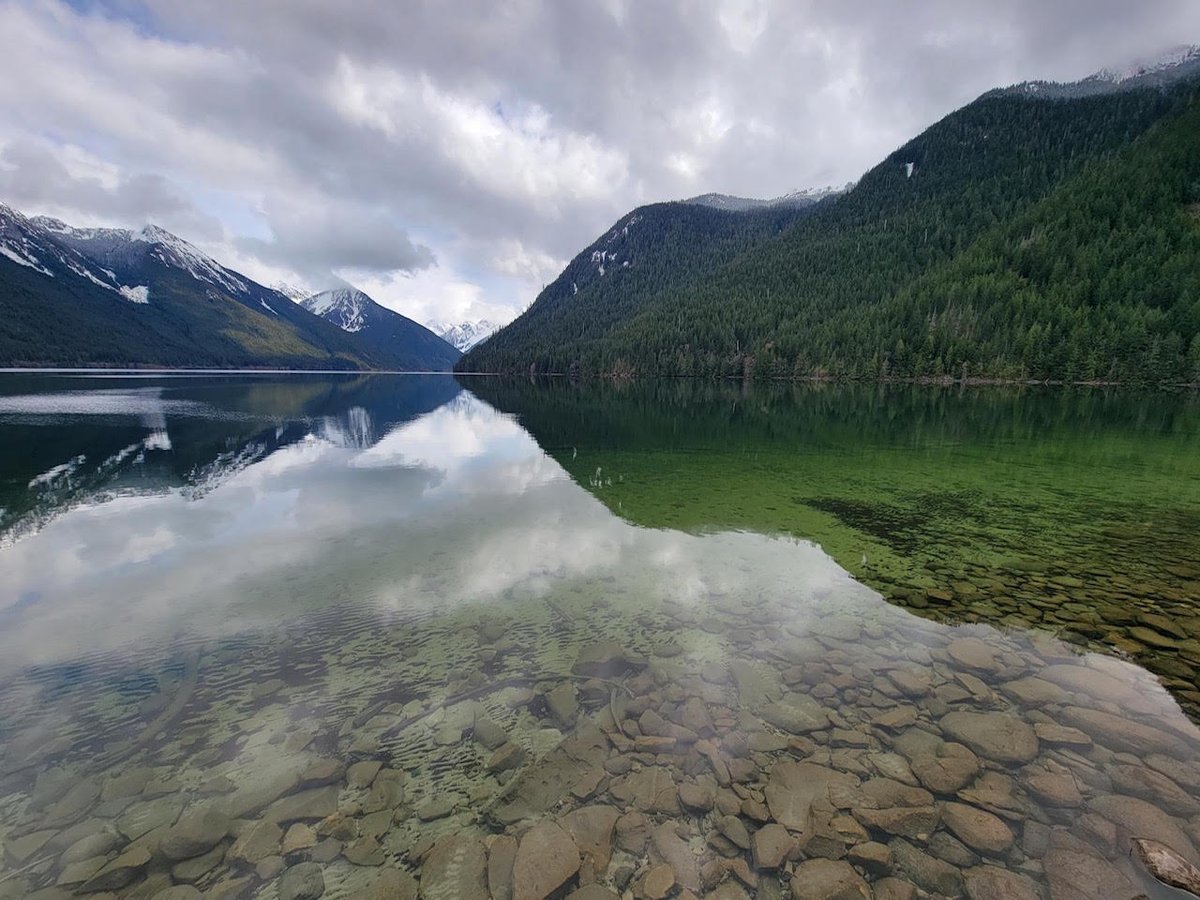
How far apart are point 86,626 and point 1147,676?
22.6 m

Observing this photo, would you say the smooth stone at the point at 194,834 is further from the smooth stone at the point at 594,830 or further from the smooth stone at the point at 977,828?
the smooth stone at the point at 977,828

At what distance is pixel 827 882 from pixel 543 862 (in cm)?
320

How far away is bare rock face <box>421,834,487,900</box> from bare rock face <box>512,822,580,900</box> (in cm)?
41

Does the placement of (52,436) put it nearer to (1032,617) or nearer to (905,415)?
(1032,617)

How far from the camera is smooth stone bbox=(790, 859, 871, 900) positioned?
5414mm

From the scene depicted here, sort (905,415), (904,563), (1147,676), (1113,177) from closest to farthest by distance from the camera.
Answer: (1147,676) < (904,563) < (905,415) < (1113,177)

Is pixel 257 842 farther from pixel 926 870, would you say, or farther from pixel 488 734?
pixel 926 870

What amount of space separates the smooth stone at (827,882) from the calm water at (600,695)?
0.03m

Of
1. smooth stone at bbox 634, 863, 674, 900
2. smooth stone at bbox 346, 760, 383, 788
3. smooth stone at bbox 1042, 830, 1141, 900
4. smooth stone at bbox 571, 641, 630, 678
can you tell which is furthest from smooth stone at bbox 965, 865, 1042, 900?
smooth stone at bbox 346, 760, 383, 788

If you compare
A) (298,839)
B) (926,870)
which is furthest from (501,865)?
(926,870)

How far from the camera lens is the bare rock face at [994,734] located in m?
7.44

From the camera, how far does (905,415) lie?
193ft

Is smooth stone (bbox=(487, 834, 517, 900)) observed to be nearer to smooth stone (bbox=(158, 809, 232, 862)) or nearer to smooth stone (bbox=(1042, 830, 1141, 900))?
smooth stone (bbox=(158, 809, 232, 862))

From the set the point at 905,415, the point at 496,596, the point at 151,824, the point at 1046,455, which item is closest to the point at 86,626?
the point at 151,824
